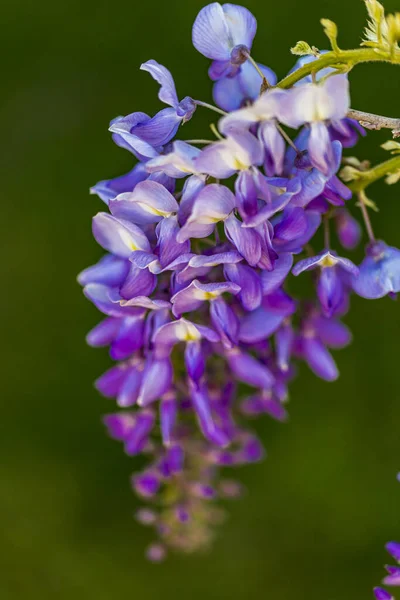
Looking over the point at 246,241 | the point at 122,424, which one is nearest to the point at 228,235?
the point at 246,241

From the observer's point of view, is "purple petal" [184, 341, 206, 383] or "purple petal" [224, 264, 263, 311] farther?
"purple petal" [184, 341, 206, 383]

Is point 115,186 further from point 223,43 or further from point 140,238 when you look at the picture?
point 223,43

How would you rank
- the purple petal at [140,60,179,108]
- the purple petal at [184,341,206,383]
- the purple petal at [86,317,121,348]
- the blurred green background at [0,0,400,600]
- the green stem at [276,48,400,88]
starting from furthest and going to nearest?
the blurred green background at [0,0,400,600] → the purple petal at [86,317,121,348] → the purple petal at [184,341,206,383] → the purple petal at [140,60,179,108] → the green stem at [276,48,400,88]

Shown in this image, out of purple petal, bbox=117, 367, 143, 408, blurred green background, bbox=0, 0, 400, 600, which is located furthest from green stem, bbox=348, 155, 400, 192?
Result: blurred green background, bbox=0, 0, 400, 600

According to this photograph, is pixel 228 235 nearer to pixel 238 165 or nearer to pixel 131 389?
pixel 238 165

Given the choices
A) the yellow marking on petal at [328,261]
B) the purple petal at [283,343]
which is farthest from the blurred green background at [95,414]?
the yellow marking on petal at [328,261]

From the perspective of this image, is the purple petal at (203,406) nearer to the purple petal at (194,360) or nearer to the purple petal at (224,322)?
the purple petal at (194,360)

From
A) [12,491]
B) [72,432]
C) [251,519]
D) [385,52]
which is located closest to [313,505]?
[251,519]

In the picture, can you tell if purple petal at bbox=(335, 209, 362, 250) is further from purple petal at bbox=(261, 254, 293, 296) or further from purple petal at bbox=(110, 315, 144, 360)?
purple petal at bbox=(110, 315, 144, 360)
